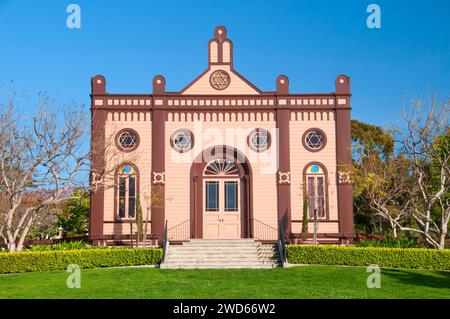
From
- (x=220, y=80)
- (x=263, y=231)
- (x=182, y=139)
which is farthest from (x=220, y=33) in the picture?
(x=263, y=231)

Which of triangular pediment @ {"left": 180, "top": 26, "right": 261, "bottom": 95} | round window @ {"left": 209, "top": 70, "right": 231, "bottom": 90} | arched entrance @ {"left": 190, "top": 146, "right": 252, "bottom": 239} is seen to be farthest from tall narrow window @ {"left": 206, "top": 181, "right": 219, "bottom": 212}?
round window @ {"left": 209, "top": 70, "right": 231, "bottom": 90}

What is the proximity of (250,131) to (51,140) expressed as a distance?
881 cm

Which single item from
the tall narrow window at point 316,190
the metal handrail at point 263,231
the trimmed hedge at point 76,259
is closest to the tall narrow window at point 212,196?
the metal handrail at point 263,231

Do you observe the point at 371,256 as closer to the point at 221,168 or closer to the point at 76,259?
the point at 221,168

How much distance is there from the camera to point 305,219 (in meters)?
22.5

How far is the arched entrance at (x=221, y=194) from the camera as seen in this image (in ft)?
75.6

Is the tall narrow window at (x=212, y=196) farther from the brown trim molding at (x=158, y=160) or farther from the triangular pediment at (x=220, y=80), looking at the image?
the triangular pediment at (x=220, y=80)

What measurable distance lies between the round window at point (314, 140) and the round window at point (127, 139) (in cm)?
729

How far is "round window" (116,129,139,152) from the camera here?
77.0 feet

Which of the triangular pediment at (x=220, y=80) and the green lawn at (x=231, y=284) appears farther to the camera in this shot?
the triangular pediment at (x=220, y=80)

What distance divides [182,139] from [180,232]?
13.1 ft

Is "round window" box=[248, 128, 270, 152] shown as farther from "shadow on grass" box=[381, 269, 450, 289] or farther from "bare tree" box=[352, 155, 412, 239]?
"shadow on grass" box=[381, 269, 450, 289]

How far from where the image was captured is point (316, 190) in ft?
76.2
